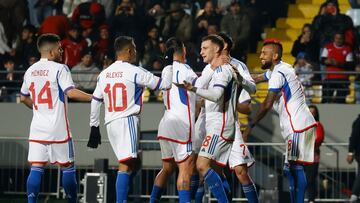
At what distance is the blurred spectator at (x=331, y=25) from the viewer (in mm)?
27000

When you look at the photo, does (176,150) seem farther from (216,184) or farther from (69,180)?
(69,180)

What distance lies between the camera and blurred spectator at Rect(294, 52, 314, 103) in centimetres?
2588

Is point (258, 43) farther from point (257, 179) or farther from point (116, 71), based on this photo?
point (116, 71)

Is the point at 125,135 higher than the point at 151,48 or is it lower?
lower

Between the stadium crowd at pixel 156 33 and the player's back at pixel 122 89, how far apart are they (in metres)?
7.37

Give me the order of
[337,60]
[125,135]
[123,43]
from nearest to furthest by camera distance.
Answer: [125,135], [123,43], [337,60]

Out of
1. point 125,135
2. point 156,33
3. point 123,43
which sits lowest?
point 125,135

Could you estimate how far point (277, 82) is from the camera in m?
18.7

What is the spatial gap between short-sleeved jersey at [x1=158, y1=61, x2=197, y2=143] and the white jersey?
807 millimetres

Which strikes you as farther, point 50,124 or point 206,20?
point 206,20

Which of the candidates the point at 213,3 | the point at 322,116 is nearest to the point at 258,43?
the point at 213,3

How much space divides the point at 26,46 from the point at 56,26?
780 millimetres

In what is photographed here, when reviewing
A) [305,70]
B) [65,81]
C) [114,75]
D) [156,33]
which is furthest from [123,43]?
[156,33]

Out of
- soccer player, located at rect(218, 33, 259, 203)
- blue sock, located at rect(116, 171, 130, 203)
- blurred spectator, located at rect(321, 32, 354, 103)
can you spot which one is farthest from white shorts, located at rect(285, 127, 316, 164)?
blurred spectator, located at rect(321, 32, 354, 103)
